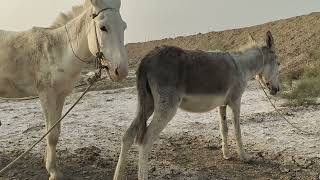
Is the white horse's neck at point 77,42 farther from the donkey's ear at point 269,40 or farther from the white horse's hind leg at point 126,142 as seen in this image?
the donkey's ear at point 269,40

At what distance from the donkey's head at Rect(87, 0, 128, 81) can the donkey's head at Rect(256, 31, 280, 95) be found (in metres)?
4.17

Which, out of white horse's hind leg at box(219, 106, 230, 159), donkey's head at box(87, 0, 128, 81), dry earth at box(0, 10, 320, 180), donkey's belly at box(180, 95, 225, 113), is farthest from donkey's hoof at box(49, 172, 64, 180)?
white horse's hind leg at box(219, 106, 230, 159)

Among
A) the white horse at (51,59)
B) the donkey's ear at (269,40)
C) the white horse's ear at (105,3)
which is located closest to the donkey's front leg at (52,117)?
the white horse at (51,59)

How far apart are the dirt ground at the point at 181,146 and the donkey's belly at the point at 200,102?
96 cm

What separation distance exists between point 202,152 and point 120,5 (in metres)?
3.82

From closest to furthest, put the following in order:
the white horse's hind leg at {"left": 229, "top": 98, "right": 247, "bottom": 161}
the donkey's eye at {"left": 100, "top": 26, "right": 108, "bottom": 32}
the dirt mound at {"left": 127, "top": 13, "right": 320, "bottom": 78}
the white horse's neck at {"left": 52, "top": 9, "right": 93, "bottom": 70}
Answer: the donkey's eye at {"left": 100, "top": 26, "right": 108, "bottom": 32} < the white horse's neck at {"left": 52, "top": 9, "right": 93, "bottom": 70} < the white horse's hind leg at {"left": 229, "top": 98, "right": 247, "bottom": 161} < the dirt mound at {"left": 127, "top": 13, "right": 320, "bottom": 78}

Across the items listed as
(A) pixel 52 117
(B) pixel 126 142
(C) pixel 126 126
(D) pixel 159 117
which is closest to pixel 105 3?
(A) pixel 52 117

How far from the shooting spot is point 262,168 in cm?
807

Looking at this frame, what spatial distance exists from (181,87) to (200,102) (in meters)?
0.51

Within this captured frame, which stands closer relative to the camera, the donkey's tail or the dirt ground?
the donkey's tail

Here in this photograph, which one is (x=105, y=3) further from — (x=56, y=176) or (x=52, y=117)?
(x=56, y=176)

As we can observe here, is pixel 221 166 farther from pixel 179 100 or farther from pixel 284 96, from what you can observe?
pixel 284 96

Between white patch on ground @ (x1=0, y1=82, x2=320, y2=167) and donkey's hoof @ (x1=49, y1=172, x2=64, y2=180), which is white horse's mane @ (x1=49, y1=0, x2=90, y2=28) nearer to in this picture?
donkey's hoof @ (x1=49, y1=172, x2=64, y2=180)

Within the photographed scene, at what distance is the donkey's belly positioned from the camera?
779 cm
